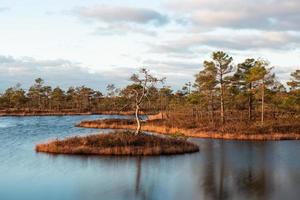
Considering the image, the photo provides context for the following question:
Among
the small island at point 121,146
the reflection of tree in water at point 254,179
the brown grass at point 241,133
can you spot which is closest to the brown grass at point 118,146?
the small island at point 121,146

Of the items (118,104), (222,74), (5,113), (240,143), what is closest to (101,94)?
(118,104)

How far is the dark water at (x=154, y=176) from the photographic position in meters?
27.5

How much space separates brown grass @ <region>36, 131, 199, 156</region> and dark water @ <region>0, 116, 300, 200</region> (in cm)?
172

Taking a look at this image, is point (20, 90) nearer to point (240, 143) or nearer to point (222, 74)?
point (222, 74)

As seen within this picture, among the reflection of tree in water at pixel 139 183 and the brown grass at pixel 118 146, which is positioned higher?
the brown grass at pixel 118 146

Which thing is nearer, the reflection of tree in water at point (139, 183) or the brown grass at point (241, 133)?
the reflection of tree in water at point (139, 183)

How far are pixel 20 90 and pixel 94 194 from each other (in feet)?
450

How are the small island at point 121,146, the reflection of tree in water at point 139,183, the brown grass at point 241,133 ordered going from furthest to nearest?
the brown grass at point 241,133
the small island at point 121,146
the reflection of tree in water at point 139,183

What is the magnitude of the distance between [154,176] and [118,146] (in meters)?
10.8

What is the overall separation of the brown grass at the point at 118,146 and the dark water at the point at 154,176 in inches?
67.6

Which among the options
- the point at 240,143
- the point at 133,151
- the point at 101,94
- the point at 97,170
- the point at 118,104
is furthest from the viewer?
the point at 101,94

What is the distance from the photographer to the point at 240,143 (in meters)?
56.5

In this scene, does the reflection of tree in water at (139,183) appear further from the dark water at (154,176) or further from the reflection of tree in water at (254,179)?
the reflection of tree in water at (254,179)

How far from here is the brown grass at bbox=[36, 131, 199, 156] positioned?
43312 mm
